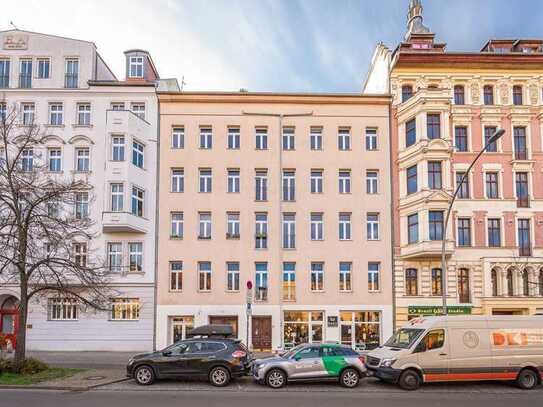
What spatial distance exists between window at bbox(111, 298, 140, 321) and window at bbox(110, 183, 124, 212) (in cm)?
526

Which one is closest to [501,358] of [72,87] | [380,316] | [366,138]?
[380,316]

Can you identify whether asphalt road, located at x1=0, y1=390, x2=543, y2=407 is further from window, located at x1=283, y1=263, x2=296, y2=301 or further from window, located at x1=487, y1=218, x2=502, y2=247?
window, located at x1=487, y1=218, x2=502, y2=247

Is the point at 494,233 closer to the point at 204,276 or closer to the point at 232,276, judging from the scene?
the point at 232,276

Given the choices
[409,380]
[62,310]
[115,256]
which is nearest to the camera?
[409,380]

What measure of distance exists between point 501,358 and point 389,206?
50.8 feet

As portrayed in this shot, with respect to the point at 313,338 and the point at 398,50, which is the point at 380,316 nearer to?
the point at 313,338

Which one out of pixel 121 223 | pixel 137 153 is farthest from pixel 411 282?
pixel 137 153

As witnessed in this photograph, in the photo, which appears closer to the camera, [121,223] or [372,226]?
[121,223]

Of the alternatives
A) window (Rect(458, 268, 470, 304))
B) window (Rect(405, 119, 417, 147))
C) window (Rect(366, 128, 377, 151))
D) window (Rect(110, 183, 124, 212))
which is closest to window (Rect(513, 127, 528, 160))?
window (Rect(405, 119, 417, 147))

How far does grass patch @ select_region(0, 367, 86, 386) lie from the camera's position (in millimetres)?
16816

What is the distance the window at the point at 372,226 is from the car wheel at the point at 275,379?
643 inches

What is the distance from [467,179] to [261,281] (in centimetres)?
1370

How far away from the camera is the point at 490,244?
30.8 meters

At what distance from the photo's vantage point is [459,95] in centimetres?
3222
